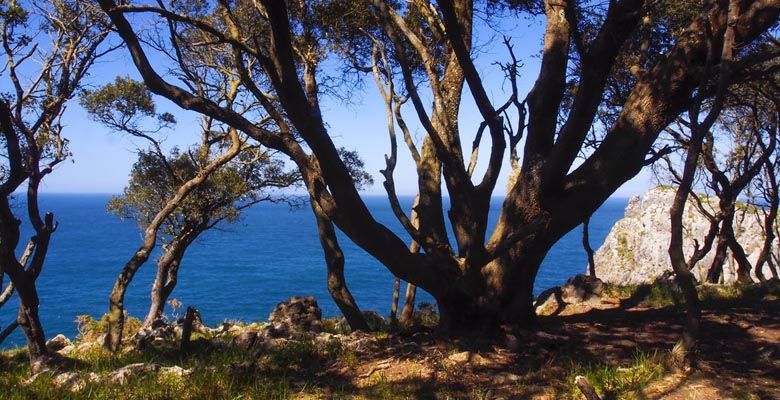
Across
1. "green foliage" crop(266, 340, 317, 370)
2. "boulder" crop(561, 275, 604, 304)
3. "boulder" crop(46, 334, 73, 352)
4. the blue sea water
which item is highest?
"boulder" crop(561, 275, 604, 304)

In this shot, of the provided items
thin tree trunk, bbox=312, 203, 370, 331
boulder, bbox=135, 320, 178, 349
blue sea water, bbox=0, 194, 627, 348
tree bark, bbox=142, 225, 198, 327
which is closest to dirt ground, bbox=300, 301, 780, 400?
thin tree trunk, bbox=312, 203, 370, 331

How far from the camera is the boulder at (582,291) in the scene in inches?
393

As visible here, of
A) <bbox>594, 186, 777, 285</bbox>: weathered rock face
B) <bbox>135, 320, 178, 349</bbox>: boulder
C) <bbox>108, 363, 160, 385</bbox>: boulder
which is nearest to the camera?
<bbox>108, 363, 160, 385</bbox>: boulder

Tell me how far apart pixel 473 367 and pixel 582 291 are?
532 cm

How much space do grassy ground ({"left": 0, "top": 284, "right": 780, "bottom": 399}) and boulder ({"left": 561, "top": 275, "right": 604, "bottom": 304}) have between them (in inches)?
108

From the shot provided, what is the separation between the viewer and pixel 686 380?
4676mm

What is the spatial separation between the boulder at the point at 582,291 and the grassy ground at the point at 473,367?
2.75m

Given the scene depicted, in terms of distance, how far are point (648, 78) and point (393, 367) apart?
3666 millimetres

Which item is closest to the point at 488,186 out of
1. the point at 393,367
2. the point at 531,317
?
the point at 531,317

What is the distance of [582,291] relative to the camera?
33.1 feet

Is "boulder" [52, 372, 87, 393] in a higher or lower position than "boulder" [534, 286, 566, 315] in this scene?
lower

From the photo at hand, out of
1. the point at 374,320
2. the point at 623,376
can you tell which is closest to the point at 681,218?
the point at 623,376

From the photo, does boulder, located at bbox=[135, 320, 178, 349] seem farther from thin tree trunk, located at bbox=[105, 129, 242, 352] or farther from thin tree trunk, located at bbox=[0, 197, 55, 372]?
thin tree trunk, located at bbox=[0, 197, 55, 372]

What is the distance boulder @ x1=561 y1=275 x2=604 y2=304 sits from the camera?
32.8ft
